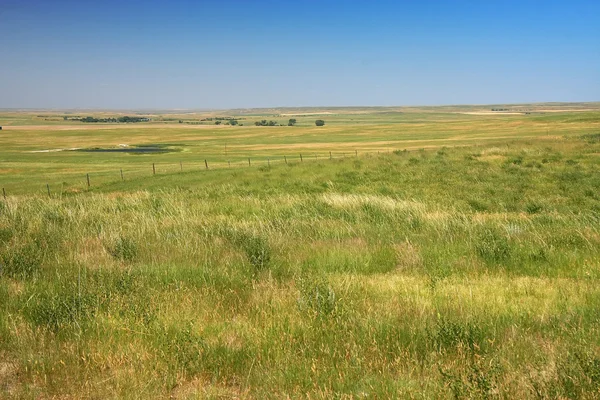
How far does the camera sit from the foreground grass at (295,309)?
3943 mm

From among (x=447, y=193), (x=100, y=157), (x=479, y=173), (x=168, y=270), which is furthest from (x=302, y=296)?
(x=100, y=157)

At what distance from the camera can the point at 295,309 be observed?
527cm

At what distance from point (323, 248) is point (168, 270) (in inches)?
110

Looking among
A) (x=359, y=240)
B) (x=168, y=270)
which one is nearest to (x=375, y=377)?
(x=168, y=270)

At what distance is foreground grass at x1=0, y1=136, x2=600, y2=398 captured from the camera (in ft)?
12.9

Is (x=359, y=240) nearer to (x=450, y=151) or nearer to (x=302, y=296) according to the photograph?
(x=302, y=296)

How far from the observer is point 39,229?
9930 mm

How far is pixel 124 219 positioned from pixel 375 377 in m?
9.31

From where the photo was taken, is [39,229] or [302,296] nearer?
[302,296]

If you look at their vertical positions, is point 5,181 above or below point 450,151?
below

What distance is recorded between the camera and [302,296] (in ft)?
18.6

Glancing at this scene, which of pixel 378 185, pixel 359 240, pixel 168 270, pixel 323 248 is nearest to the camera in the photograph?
pixel 168 270

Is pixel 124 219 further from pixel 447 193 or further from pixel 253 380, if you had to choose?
pixel 447 193

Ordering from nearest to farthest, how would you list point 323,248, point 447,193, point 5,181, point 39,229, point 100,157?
point 323,248, point 39,229, point 447,193, point 5,181, point 100,157
